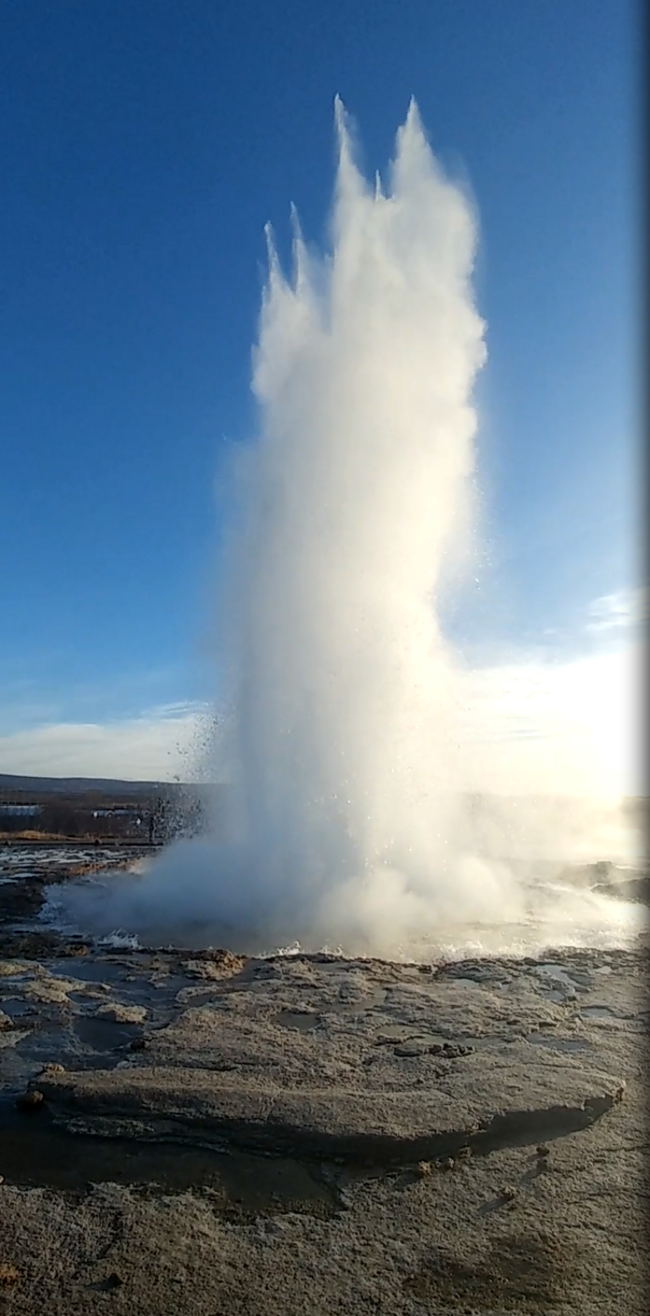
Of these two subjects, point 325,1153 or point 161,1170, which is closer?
point 161,1170

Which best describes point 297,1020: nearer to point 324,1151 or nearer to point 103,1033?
point 103,1033

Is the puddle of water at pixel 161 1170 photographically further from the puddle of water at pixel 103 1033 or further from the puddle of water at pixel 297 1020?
the puddle of water at pixel 297 1020

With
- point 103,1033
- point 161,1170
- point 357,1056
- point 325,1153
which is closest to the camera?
point 161,1170

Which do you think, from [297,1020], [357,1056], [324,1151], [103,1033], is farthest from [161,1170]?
[297,1020]

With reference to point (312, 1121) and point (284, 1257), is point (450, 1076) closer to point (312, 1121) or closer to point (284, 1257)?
point (312, 1121)

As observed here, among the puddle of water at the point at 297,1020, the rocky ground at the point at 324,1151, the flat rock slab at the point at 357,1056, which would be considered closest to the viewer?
the rocky ground at the point at 324,1151

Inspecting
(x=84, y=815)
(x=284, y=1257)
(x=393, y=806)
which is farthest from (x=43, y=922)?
(x=84, y=815)

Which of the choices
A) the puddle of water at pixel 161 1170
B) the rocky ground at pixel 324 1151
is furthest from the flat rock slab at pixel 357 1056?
the puddle of water at pixel 161 1170
